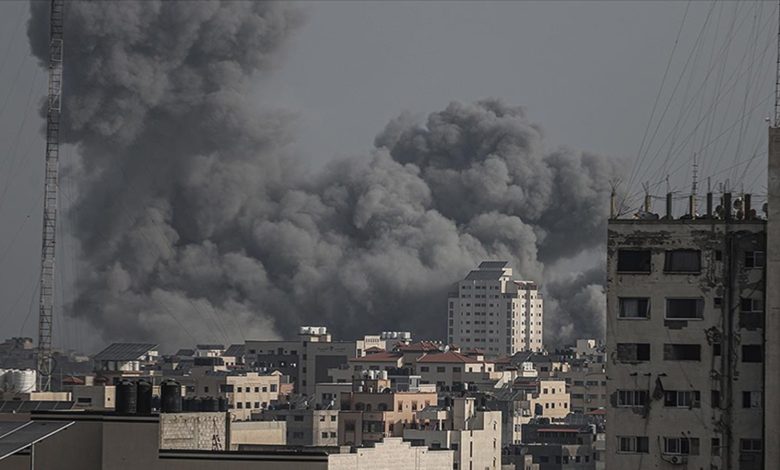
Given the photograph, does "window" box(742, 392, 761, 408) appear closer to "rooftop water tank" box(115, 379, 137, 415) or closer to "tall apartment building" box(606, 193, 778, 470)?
"tall apartment building" box(606, 193, 778, 470)

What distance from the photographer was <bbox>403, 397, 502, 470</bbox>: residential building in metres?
76.1

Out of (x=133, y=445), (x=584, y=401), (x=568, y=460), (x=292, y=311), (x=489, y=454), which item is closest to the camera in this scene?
(x=133, y=445)

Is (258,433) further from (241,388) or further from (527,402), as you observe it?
(527,402)

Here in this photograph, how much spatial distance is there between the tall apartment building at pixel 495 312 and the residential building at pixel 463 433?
89296mm

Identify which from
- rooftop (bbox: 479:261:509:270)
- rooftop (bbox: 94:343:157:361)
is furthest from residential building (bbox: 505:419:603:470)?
rooftop (bbox: 479:261:509:270)

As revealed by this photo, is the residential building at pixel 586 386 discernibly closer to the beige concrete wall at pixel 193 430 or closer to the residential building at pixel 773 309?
the beige concrete wall at pixel 193 430

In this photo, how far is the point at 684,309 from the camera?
28.5 metres

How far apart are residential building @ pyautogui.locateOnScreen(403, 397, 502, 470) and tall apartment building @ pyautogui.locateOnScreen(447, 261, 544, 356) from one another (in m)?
89.3

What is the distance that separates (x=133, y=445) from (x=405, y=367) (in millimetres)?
97523

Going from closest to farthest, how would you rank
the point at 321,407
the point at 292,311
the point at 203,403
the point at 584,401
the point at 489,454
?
the point at 203,403, the point at 489,454, the point at 321,407, the point at 584,401, the point at 292,311

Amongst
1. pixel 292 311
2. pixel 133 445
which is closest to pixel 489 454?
pixel 133 445

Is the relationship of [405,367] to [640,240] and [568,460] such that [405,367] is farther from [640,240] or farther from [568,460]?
[640,240]

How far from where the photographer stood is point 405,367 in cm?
12538

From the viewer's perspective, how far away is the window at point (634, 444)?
2830cm
